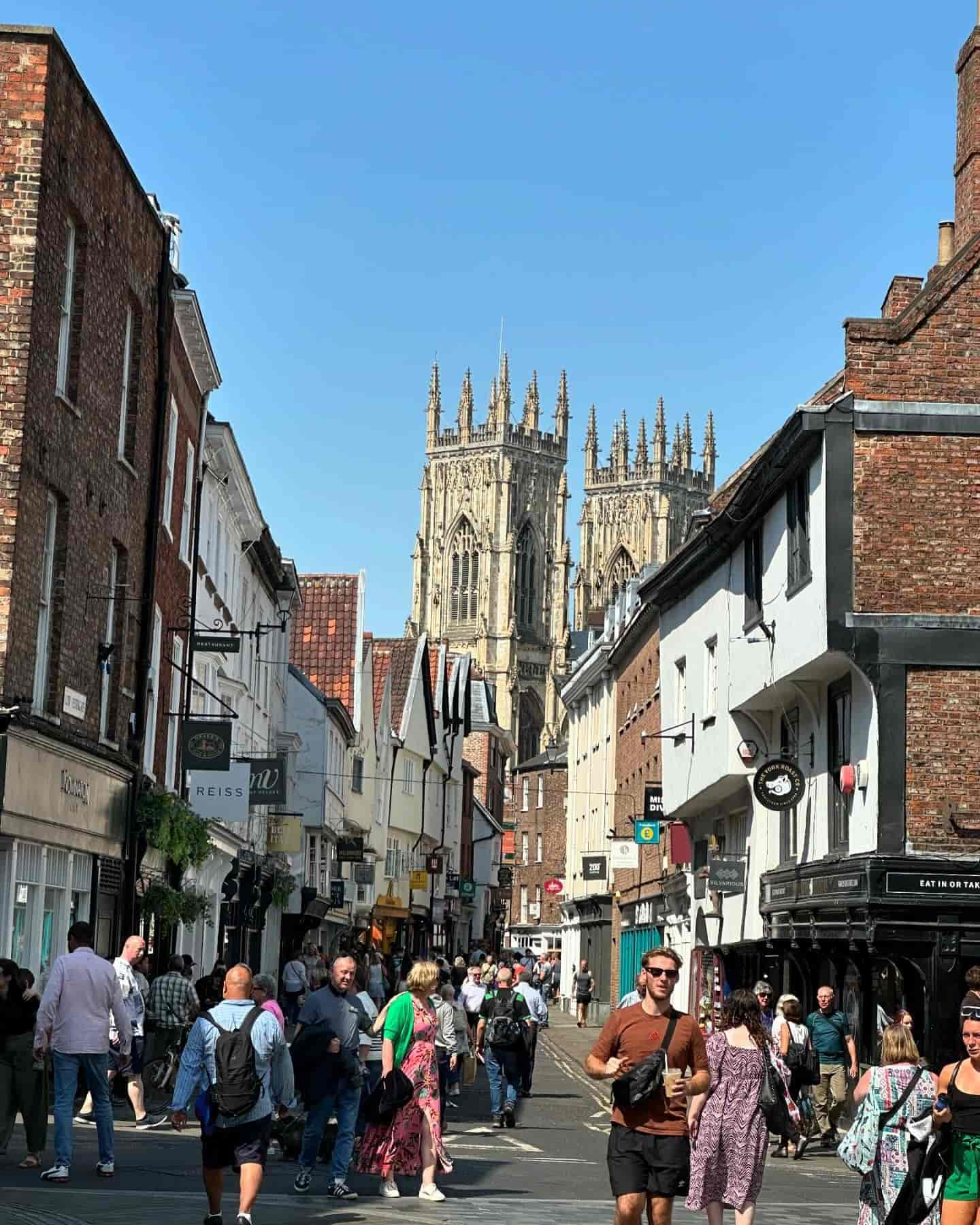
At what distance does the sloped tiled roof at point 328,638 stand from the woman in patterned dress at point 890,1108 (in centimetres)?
4299

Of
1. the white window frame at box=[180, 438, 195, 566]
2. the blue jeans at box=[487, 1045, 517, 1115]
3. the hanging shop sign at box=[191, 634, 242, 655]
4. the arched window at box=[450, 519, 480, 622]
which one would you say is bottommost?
the blue jeans at box=[487, 1045, 517, 1115]

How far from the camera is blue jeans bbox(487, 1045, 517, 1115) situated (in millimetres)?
20594

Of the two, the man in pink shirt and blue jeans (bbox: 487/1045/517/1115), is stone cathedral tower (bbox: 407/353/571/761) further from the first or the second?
the man in pink shirt

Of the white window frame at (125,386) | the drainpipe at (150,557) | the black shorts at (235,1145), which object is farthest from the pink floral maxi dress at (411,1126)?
the white window frame at (125,386)

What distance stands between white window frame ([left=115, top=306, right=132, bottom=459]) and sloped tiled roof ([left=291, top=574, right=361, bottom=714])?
29.2 m

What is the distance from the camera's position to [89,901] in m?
21.7

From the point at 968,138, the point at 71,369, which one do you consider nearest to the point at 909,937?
the point at 71,369

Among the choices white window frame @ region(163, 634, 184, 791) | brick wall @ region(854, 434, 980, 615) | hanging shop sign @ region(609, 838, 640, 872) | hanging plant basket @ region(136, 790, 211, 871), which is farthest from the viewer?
hanging shop sign @ region(609, 838, 640, 872)

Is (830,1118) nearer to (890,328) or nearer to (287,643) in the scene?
(890,328)

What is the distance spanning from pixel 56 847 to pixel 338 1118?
707 centimetres

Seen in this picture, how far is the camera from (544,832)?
10275cm

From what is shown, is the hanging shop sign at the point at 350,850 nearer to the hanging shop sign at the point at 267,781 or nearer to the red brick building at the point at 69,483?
the hanging shop sign at the point at 267,781

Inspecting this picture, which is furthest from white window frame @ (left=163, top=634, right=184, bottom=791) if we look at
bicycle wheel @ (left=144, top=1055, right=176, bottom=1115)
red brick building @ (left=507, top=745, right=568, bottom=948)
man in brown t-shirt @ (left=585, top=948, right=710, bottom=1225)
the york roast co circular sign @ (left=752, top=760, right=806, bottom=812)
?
red brick building @ (left=507, top=745, right=568, bottom=948)

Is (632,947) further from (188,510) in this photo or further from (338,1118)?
(338,1118)
